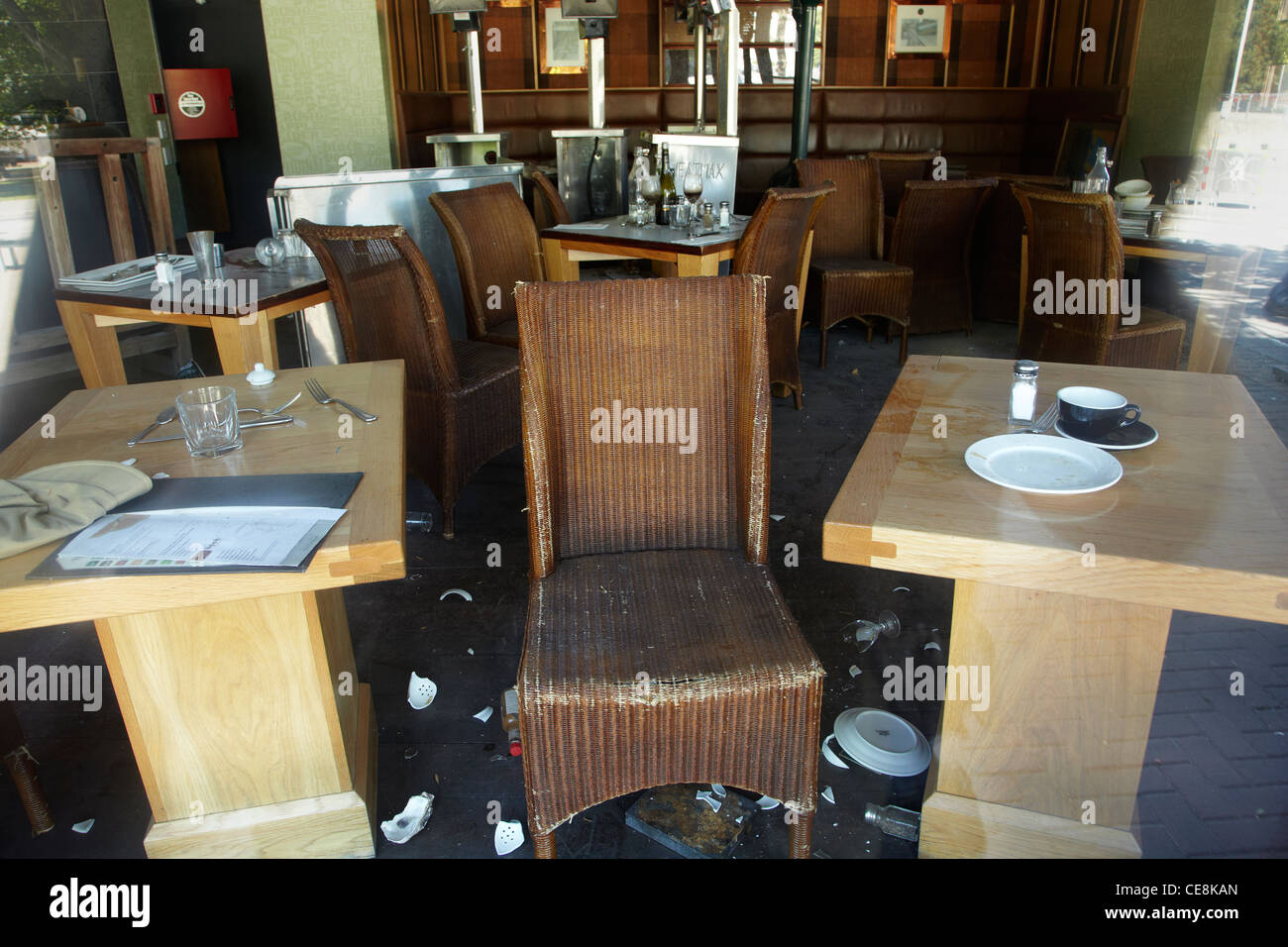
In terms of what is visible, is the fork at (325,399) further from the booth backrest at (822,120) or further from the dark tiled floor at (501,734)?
the booth backrest at (822,120)

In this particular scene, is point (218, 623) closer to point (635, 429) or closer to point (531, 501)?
point (531, 501)

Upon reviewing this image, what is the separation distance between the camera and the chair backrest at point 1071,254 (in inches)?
122

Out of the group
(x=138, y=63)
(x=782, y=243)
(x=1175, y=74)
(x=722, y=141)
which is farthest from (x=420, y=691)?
(x=138, y=63)

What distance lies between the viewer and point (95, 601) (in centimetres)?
119

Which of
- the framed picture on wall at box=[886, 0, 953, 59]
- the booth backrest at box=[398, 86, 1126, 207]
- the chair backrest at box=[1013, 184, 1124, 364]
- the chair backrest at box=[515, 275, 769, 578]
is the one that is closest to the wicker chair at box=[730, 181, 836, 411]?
the chair backrest at box=[1013, 184, 1124, 364]

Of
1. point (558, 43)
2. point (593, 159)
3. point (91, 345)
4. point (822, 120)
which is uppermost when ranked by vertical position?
point (558, 43)

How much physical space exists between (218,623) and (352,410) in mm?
465

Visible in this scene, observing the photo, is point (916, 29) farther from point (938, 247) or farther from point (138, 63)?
point (138, 63)

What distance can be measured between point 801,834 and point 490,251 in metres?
2.59

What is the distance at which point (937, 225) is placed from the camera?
4.89m

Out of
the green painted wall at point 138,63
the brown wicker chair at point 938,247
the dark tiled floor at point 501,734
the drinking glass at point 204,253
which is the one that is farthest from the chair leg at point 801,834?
the green painted wall at point 138,63

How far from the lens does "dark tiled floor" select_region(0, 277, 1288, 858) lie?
5.81ft

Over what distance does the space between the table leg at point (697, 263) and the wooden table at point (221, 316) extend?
1392mm
